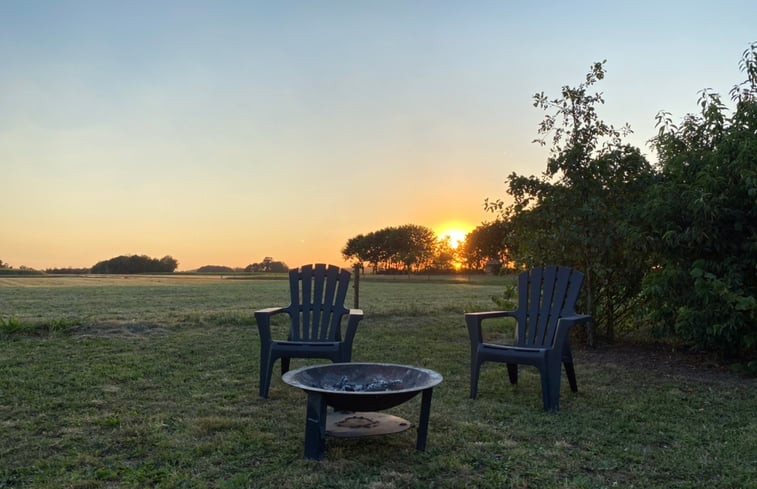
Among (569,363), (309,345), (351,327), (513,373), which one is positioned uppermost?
(351,327)

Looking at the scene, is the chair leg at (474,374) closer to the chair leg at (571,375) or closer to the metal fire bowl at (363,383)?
the chair leg at (571,375)

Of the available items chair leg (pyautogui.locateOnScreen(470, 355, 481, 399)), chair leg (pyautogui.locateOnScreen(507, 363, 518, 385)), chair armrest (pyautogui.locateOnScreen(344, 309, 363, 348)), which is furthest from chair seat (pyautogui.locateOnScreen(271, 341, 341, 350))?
chair leg (pyautogui.locateOnScreen(507, 363, 518, 385))

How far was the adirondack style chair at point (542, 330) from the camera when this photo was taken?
3.35 meters

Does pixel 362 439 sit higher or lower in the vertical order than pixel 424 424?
lower

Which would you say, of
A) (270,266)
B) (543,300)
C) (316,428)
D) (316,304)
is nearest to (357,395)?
(316,428)

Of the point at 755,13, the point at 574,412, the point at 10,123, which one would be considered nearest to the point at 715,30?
the point at 755,13

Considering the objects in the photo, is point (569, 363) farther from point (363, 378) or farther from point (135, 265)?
point (135, 265)

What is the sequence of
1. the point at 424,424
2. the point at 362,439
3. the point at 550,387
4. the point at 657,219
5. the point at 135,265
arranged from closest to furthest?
1. the point at 424,424
2. the point at 362,439
3. the point at 550,387
4. the point at 657,219
5. the point at 135,265

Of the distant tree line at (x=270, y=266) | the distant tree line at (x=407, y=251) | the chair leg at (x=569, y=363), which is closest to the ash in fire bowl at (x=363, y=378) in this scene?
the chair leg at (x=569, y=363)

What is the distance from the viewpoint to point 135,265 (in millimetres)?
38438

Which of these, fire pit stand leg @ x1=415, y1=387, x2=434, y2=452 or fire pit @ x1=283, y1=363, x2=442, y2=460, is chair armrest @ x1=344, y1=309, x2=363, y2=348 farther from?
fire pit stand leg @ x1=415, y1=387, x2=434, y2=452

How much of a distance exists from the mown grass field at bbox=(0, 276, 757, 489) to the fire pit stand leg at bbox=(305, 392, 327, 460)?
58mm

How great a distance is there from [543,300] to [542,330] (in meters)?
0.22

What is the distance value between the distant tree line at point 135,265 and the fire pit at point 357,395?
38238mm
